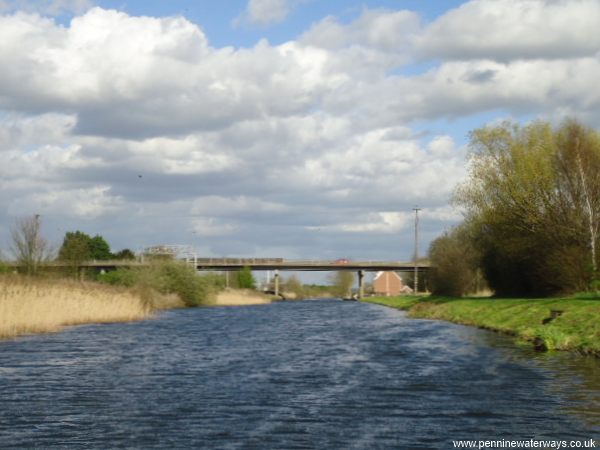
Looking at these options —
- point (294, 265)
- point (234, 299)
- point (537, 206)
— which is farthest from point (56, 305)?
point (294, 265)

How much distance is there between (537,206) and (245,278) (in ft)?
376

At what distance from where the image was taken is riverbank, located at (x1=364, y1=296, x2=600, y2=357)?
1245 inches

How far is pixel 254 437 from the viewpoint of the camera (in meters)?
15.5

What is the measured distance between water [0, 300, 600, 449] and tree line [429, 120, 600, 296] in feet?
70.6

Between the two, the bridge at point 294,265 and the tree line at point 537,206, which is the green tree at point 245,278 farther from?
the tree line at point 537,206

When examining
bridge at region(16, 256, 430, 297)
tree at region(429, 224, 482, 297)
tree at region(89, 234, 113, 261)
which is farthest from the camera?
tree at region(89, 234, 113, 261)

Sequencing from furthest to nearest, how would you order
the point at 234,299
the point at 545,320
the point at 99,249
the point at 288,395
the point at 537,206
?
the point at 99,249 → the point at 234,299 → the point at 537,206 → the point at 545,320 → the point at 288,395

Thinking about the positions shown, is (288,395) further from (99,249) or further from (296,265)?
(99,249)

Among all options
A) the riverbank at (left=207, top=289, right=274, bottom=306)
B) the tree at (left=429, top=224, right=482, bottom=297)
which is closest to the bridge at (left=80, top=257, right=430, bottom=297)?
the riverbank at (left=207, top=289, right=274, bottom=306)

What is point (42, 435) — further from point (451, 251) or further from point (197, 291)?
point (197, 291)

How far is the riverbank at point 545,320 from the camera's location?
3162cm

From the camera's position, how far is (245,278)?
166875 mm

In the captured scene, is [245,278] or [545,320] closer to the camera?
[545,320]

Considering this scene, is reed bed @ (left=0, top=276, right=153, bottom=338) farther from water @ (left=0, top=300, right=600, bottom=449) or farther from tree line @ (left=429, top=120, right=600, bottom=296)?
tree line @ (left=429, top=120, right=600, bottom=296)
